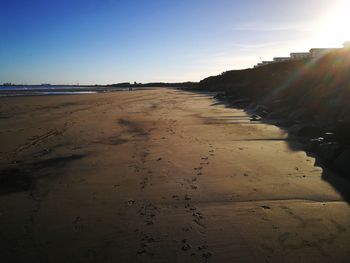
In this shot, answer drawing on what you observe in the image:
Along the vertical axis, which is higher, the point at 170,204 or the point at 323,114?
the point at 323,114

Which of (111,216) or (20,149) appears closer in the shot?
(111,216)

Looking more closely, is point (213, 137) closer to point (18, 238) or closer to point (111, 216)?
point (111, 216)

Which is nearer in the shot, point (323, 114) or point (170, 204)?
point (170, 204)

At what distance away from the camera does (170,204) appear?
19.9ft

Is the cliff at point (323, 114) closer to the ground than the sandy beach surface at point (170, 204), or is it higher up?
higher up

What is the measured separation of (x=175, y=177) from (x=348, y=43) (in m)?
36.9

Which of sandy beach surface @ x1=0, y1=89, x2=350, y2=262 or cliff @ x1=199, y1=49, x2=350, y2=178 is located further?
cliff @ x1=199, y1=49, x2=350, y2=178

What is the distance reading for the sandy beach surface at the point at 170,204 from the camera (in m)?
4.52

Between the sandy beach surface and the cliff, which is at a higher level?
the cliff

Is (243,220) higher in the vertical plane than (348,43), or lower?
lower

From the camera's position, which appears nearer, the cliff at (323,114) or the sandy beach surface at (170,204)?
the sandy beach surface at (170,204)

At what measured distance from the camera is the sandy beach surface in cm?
452

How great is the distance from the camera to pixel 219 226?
5.16 m

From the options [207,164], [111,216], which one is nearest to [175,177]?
[207,164]
